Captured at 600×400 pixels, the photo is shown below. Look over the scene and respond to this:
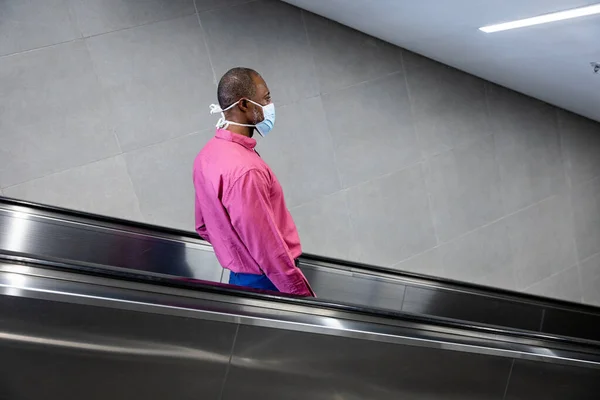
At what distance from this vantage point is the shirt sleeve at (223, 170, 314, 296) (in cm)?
350

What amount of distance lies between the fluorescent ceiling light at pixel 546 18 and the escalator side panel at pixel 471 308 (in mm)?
2203

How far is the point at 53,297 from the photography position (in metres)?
2.61

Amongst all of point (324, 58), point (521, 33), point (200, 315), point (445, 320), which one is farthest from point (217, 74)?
point (200, 315)

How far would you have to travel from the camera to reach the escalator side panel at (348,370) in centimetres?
318

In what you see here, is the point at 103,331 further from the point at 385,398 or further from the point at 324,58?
the point at 324,58

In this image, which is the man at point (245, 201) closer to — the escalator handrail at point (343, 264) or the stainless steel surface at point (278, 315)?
the stainless steel surface at point (278, 315)

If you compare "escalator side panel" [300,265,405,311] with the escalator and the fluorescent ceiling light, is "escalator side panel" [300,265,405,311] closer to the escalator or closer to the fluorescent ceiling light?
the escalator

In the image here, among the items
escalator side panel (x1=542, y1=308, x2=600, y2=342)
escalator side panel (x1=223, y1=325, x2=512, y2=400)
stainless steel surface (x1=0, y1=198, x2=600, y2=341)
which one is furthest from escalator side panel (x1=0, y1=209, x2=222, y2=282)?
escalator side panel (x1=542, y1=308, x2=600, y2=342)

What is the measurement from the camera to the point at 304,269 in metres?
5.74

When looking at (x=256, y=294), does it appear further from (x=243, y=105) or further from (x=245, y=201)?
(x=243, y=105)

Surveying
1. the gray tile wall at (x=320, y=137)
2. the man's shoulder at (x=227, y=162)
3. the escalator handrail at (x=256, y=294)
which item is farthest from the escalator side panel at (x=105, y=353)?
the gray tile wall at (x=320, y=137)

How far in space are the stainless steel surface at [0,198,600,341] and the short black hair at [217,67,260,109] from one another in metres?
0.96

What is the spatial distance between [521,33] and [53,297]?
16.6ft

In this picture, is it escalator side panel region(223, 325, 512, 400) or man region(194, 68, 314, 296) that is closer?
escalator side panel region(223, 325, 512, 400)
